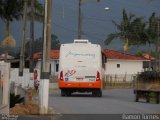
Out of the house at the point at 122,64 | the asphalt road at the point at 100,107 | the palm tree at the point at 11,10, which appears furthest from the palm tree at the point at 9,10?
the asphalt road at the point at 100,107

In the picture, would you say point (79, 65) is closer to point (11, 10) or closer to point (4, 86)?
point (4, 86)

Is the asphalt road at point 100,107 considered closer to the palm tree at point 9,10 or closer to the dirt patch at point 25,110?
the dirt patch at point 25,110

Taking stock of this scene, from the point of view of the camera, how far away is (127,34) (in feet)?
291

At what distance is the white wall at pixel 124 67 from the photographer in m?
85.6

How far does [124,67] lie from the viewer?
86750 millimetres

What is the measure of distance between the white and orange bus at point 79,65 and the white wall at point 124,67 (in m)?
47.0

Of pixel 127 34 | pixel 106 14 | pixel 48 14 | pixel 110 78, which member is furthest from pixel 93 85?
pixel 106 14

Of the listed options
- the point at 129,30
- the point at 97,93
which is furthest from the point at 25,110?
the point at 129,30

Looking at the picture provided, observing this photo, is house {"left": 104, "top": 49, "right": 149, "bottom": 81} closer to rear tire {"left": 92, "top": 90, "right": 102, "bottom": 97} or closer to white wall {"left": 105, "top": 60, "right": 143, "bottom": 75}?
white wall {"left": 105, "top": 60, "right": 143, "bottom": 75}

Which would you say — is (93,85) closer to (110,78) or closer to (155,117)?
(155,117)

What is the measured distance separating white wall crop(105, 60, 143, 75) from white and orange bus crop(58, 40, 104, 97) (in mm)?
47016

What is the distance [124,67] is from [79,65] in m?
49.3

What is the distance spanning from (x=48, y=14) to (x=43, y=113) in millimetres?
3927

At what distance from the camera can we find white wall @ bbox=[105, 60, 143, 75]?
85.6 m
